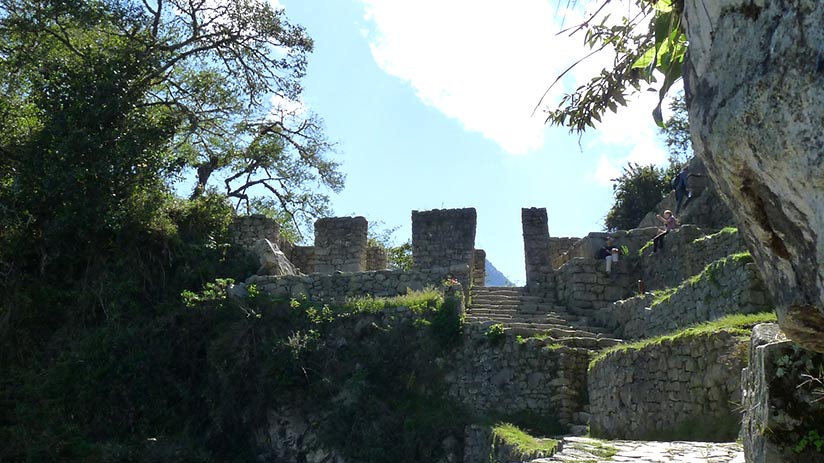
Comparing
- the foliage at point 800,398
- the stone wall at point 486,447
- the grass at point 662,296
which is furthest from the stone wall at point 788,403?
the grass at point 662,296

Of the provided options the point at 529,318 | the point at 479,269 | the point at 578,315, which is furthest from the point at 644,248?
the point at 479,269

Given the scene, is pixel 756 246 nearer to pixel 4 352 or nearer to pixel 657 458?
pixel 657 458

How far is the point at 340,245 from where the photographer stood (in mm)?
22078

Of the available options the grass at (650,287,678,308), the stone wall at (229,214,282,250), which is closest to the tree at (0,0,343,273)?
the stone wall at (229,214,282,250)

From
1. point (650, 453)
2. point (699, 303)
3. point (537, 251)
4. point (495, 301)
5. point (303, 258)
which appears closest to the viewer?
point (650, 453)

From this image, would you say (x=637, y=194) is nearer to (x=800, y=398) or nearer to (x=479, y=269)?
(x=479, y=269)

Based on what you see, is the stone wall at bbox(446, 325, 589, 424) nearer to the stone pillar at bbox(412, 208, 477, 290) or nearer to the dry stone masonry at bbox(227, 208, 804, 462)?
the dry stone masonry at bbox(227, 208, 804, 462)

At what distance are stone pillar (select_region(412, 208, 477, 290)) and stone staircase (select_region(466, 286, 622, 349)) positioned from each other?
3.00 ft

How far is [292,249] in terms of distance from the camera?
75.6ft

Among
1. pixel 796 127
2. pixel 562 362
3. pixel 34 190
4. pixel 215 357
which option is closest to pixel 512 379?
pixel 562 362

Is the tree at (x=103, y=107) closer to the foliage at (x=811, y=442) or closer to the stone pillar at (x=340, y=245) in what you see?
the stone pillar at (x=340, y=245)

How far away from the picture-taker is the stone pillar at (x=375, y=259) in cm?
2339

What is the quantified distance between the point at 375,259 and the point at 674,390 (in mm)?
13073

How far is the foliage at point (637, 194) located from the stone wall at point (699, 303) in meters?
10.4
